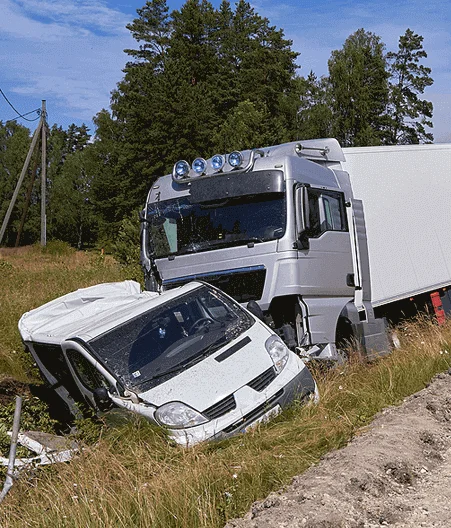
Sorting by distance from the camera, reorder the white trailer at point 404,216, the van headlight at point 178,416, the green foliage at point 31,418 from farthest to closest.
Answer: the white trailer at point 404,216, the green foliage at point 31,418, the van headlight at point 178,416

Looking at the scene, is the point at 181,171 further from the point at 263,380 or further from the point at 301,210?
the point at 263,380

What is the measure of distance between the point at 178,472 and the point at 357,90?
4383cm

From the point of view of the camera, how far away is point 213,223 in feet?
32.2

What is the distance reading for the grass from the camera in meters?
4.66

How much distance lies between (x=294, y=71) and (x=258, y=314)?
1814 inches

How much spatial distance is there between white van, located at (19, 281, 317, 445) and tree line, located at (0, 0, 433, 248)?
32.4m

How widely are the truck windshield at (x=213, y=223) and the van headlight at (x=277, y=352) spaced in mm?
2105

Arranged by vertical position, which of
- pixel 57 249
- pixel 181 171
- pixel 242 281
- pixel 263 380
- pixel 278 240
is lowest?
pixel 263 380

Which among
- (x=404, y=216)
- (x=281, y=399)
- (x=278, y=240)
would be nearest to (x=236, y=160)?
(x=278, y=240)

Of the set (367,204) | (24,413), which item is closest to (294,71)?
(367,204)

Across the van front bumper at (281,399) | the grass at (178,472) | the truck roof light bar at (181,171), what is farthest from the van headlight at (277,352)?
the truck roof light bar at (181,171)

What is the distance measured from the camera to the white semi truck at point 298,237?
9.23 m

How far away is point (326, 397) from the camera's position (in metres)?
7.36

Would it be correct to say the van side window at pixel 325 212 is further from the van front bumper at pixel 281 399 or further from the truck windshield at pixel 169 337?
the van front bumper at pixel 281 399
